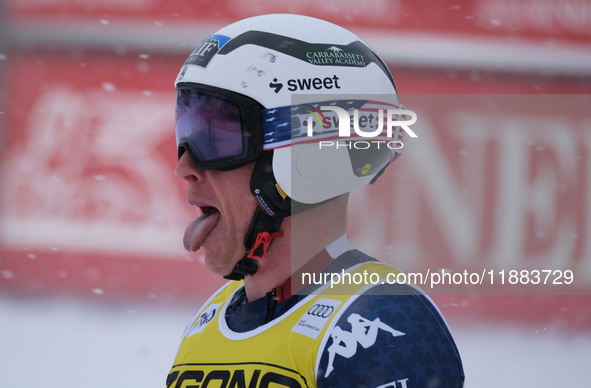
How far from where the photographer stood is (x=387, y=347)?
170 cm

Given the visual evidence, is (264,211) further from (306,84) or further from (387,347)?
(387,347)

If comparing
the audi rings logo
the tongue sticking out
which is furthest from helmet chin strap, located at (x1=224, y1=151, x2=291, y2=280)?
the audi rings logo

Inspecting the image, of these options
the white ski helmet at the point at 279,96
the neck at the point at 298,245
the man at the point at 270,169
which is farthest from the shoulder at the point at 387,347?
the white ski helmet at the point at 279,96

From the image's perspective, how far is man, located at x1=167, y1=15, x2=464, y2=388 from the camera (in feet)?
6.72

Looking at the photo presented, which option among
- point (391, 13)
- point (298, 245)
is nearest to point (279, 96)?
point (298, 245)

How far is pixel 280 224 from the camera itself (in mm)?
2125

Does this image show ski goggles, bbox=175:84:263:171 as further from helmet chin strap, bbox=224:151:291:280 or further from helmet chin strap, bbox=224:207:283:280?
helmet chin strap, bbox=224:207:283:280

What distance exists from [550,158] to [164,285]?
3.02 m

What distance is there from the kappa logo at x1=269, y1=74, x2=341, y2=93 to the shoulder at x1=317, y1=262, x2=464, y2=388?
64 centimetres

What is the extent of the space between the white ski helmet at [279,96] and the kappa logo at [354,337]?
469mm

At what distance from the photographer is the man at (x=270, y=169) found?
6.72 feet

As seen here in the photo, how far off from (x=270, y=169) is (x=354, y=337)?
0.60 m

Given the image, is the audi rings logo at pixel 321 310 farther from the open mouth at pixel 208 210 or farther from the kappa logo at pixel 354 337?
the open mouth at pixel 208 210

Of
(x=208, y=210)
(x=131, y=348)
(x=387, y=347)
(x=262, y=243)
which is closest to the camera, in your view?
(x=387, y=347)
